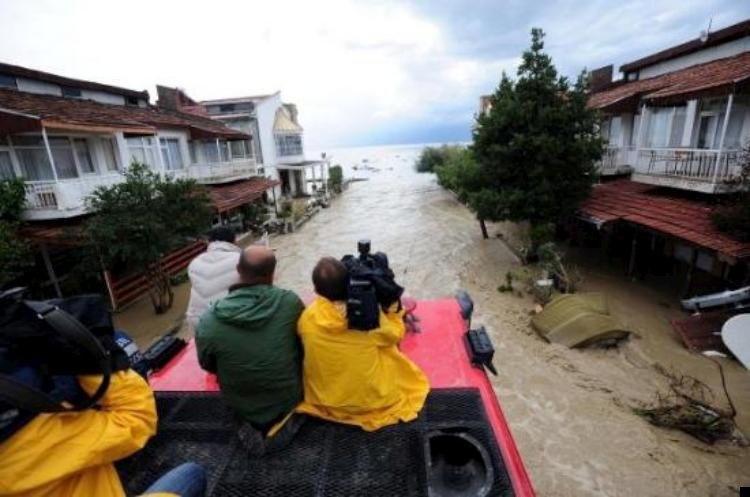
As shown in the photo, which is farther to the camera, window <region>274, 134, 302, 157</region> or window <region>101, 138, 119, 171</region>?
window <region>274, 134, 302, 157</region>

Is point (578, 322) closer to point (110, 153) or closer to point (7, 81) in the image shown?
point (110, 153)

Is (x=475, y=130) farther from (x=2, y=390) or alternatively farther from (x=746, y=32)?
(x=2, y=390)

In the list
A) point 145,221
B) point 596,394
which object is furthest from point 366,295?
point 145,221

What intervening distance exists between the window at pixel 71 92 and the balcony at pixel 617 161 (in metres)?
18.5

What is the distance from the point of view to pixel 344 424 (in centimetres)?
262

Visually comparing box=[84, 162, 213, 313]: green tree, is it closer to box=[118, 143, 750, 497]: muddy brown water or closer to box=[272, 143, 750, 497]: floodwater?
box=[118, 143, 750, 497]: muddy brown water

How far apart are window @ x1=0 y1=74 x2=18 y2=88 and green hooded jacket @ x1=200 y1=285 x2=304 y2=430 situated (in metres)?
14.7

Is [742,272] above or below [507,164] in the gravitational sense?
below

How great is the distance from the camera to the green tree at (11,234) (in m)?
7.64

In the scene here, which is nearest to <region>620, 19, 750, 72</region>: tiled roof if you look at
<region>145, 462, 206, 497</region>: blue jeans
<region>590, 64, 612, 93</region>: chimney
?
<region>590, 64, 612, 93</region>: chimney

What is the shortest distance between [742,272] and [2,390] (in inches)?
494

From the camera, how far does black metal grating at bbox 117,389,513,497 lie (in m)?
2.16

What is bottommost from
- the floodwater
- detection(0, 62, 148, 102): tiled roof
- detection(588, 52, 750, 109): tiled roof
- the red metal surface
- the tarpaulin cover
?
the floodwater

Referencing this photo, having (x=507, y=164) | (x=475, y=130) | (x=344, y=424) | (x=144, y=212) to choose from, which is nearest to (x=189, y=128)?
Answer: (x=144, y=212)
